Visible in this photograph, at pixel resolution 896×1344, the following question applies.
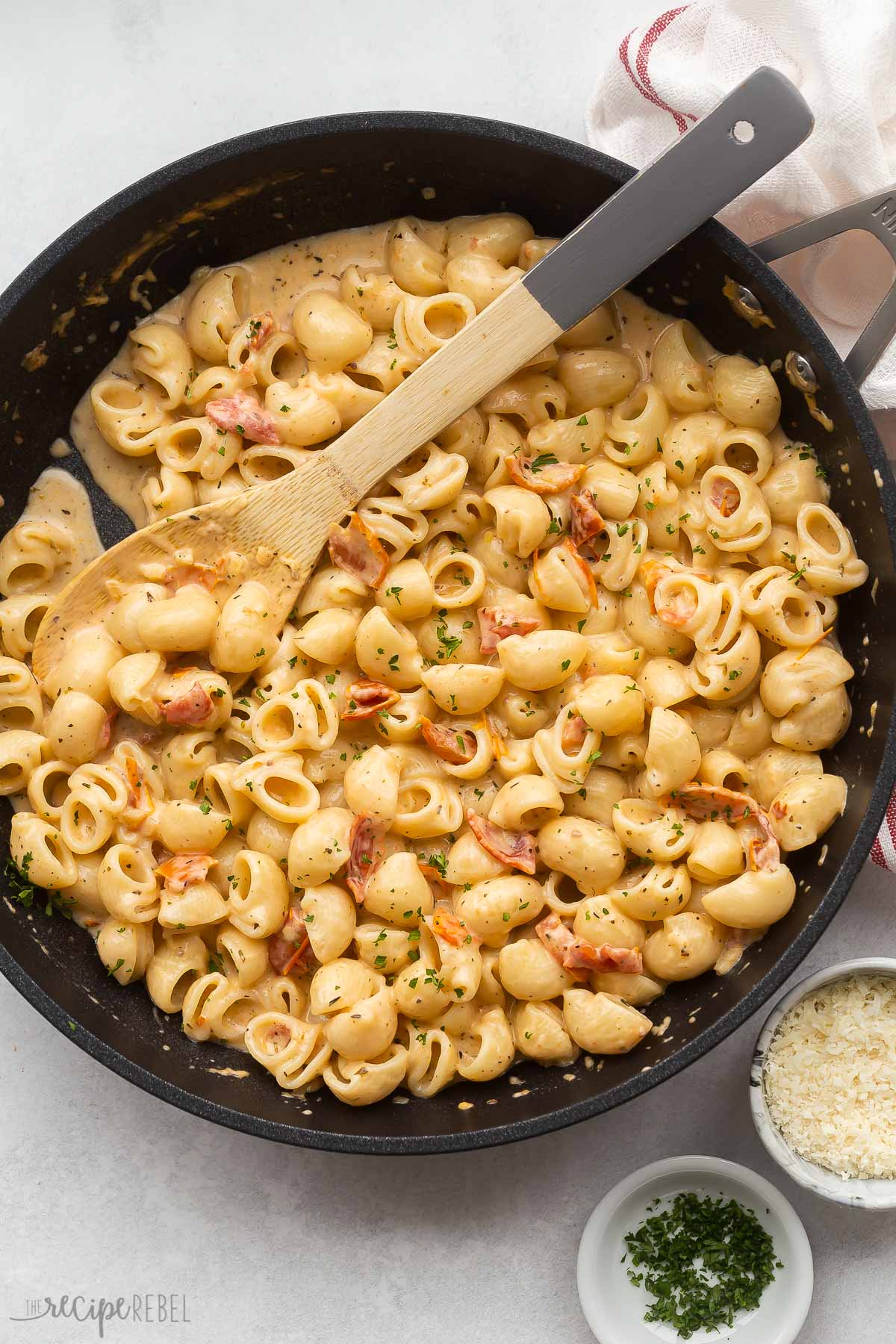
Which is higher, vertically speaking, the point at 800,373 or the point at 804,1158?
the point at 800,373

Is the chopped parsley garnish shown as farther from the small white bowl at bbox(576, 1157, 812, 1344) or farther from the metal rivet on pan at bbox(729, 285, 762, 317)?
the metal rivet on pan at bbox(729, 285, 762, 317)

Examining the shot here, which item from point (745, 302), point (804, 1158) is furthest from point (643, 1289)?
point (745, 302)

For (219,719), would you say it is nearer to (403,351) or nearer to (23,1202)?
(403,351)

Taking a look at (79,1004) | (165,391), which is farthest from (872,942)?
(165,391)

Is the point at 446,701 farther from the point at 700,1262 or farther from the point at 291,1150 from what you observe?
the point at 700,1262

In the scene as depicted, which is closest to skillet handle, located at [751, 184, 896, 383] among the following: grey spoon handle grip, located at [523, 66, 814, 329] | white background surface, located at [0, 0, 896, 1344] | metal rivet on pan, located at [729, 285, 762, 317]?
metal rivet on pan, located at [729, 285, 762, 317]
